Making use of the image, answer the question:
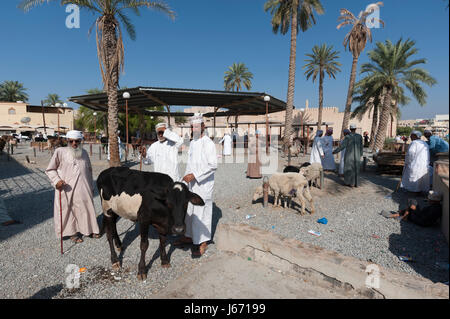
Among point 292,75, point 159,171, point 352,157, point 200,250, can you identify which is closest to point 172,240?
point 200,250

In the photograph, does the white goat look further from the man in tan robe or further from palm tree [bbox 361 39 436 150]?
palm tree [bbox 361 39 436 150]

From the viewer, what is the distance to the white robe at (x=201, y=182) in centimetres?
357

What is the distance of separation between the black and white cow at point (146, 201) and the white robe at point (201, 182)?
0.59 m

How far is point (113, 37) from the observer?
987 centimetres

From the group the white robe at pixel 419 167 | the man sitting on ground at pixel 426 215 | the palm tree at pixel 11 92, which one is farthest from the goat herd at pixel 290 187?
the palm tree at pixel 11 92

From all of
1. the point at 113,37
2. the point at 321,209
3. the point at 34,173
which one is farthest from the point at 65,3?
the point at 321,209

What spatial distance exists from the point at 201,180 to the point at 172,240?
1.33 metres

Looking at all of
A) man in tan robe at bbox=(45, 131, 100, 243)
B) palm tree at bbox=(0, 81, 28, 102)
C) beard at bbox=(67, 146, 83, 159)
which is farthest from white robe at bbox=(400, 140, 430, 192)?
palm tree at bbox=(0, 81, 28, 102)

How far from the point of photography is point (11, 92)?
162 feet

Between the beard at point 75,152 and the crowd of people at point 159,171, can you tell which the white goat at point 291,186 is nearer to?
the crowd of people at point 159,171
